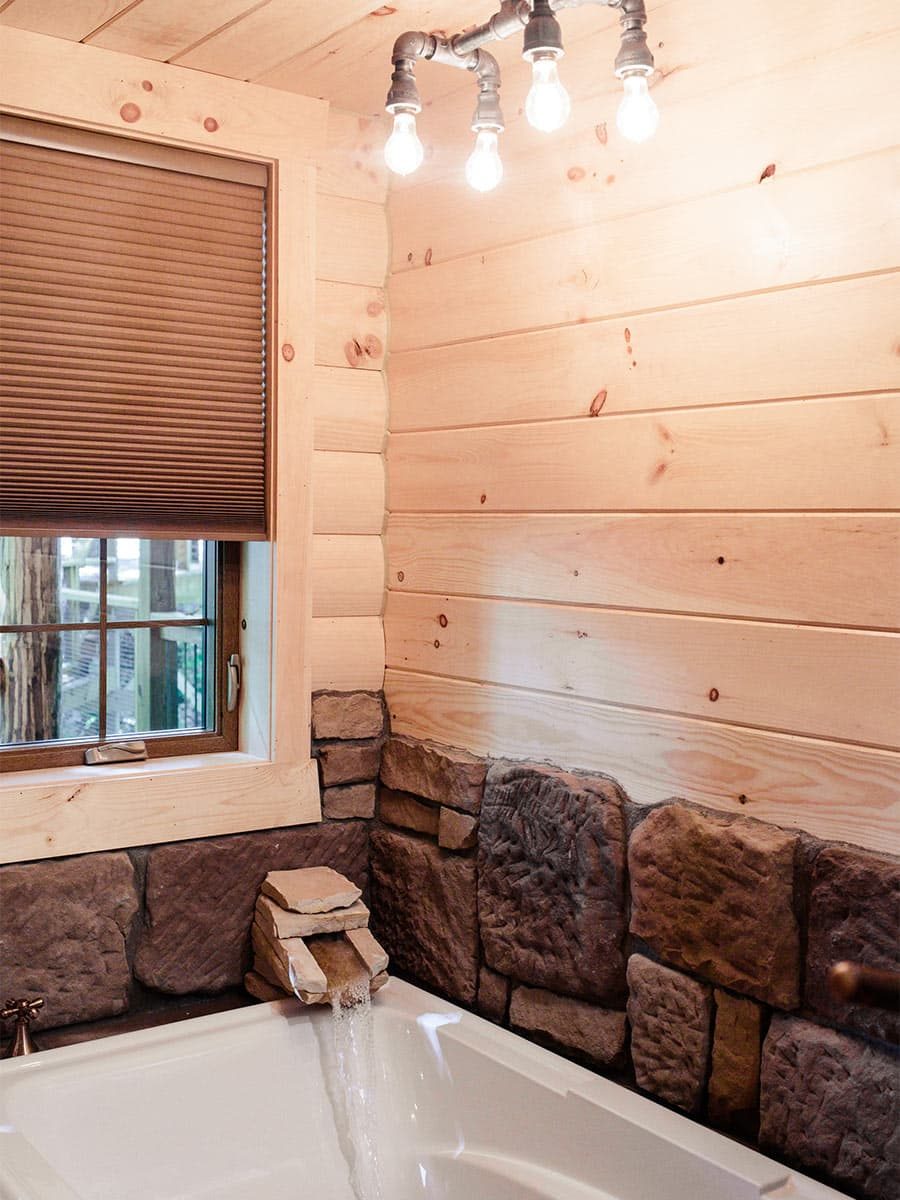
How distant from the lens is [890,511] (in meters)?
1.74

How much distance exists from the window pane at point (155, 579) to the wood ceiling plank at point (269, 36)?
3.13 feet

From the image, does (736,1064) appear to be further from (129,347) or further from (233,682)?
(129,347)

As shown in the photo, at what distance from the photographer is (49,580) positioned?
246 centimetres

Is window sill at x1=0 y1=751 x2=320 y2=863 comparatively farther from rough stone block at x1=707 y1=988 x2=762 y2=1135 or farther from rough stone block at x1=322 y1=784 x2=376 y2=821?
rough stone block at x1=707 y1=988 x2=762 y2=1135

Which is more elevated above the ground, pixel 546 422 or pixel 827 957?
pixel 546 422

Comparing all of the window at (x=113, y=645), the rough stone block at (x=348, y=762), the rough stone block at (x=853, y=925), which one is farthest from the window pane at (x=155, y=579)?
the rough stone block at (x=853, y=925)

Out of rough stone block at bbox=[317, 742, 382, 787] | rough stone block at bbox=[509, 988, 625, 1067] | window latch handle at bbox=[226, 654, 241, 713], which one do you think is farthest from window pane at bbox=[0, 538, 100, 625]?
rough stone block at bbox=[509, 988, 625, 1067]

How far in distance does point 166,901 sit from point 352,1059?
477 millimetres

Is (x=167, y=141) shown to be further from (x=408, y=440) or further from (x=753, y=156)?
(x=753, y=156)

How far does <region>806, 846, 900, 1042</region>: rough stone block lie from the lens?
1699mm

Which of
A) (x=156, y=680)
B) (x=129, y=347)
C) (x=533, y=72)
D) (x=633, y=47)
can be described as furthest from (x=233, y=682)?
(x=633, y=47)

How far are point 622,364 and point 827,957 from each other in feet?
3.39

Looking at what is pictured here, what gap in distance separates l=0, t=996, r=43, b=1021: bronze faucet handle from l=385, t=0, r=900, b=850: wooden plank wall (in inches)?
36.4

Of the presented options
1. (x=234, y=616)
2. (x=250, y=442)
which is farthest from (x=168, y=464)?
(x=234, y=616)
